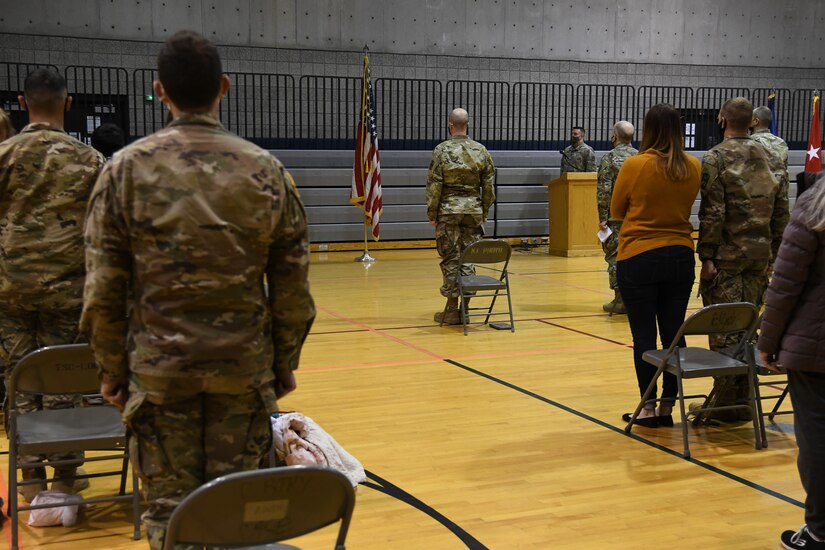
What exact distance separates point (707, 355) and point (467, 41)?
13382mm

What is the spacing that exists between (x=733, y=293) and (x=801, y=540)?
182 centimetres

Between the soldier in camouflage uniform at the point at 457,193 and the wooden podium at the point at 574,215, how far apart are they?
5.89 m

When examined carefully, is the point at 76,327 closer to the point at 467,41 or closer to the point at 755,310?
the point at 755,310

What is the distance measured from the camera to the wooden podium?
13.5 meters

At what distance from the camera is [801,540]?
318cm

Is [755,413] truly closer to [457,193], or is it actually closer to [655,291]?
[655,291]

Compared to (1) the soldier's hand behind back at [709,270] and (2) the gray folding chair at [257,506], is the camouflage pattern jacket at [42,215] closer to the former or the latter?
(2) the gray folding chair at [257,506]

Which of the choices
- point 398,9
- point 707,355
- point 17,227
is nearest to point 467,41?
point 398,9

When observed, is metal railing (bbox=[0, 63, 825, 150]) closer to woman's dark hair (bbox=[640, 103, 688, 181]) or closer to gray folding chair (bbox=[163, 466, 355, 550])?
woman's dark hair (bbox=[640, 103, 688, 181])

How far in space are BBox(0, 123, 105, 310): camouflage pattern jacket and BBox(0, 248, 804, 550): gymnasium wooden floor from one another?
93cm

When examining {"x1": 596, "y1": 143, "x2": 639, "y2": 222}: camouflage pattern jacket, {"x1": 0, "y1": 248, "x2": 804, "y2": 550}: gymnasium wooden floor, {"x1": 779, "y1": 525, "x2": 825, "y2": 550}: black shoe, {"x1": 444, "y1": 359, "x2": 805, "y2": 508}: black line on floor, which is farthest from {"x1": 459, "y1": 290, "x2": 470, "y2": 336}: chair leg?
{"x1": 779, "y1": 525, "x2": 825, "y2": 550}: black shoe

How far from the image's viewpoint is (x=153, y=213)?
2068mm

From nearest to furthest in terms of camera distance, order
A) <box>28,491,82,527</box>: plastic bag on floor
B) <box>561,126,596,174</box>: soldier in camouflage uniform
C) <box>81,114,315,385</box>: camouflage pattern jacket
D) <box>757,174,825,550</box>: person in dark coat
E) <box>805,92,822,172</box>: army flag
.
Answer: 1. <box>81,114,315,385</box>: camouflage pattern jacket
2. <box>757,174,825,550</box>: person in dark coat
3. <box>28,491,82,527</box>: plastic bag on floor
4. <box>805,92,822,172</box>: army flag
5. <box>561,126,596,174</box>: soldier in camouflage uniform

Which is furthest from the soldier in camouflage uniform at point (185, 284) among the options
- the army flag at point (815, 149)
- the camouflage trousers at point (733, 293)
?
the army flag at point (815, 149)
